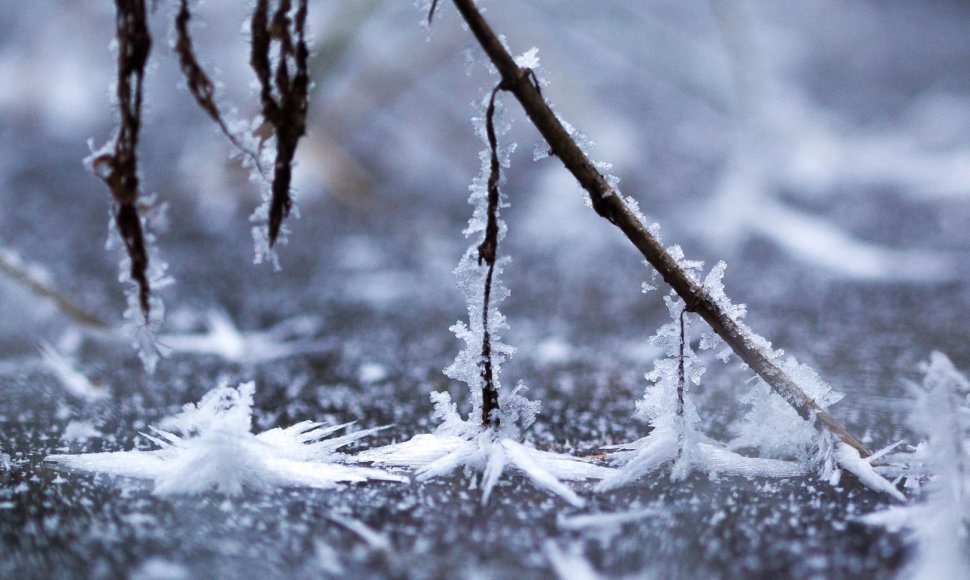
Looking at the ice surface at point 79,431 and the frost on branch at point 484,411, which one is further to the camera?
the ice surface at point 79,431

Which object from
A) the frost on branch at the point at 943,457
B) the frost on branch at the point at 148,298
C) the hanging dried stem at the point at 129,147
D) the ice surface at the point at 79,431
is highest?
the hanging dried stem at the point at 129,147

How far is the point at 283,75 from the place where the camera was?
44cm

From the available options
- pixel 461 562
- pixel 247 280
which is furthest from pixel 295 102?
pixel 247 280

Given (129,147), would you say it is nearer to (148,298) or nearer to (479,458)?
(148,298)

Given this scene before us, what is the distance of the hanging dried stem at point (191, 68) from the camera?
427 millimetres

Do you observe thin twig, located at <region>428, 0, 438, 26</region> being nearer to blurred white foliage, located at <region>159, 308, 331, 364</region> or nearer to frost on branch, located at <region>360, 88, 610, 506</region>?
frost on branch, located at <region>360, 88, 610, 506</region>

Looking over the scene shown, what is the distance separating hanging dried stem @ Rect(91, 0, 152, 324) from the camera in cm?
42

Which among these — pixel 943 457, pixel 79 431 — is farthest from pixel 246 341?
pixel 943 457

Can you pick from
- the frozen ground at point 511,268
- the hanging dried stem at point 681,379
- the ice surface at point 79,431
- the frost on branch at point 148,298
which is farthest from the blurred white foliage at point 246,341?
the hanging dried stem at point 681,379

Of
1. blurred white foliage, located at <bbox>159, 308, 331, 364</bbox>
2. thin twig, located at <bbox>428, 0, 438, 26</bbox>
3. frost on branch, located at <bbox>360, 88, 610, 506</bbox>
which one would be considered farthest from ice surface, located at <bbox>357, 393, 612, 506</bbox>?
blurred white foliage, located at <bbox>159, 308, 331, 364</bbox>

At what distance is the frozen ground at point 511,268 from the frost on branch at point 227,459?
0.01m

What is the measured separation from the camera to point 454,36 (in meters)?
1.71

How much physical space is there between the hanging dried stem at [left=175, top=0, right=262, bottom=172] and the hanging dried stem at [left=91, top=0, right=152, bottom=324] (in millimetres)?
15

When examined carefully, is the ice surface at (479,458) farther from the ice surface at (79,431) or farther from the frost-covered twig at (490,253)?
the ice surface at (79,431)
